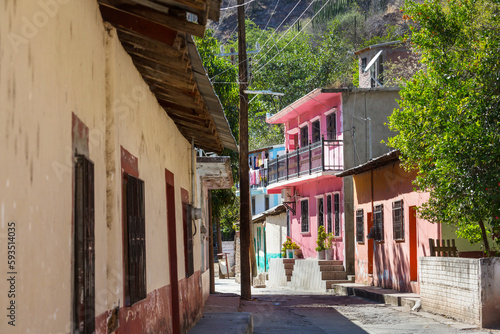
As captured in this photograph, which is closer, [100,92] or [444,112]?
[100,92]

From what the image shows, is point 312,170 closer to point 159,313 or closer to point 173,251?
point 173,251

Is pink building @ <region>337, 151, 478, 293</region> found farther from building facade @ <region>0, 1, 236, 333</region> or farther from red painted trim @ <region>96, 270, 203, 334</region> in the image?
building facade @ <region>0, 1, 236, 333</region>

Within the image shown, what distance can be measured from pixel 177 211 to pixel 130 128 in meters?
4.57

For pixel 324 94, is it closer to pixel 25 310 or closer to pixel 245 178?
pixel 245 178

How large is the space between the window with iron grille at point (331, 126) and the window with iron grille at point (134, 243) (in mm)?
22474

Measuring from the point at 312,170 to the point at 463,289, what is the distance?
16.2 metres

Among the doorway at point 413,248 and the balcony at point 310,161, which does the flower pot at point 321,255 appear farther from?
the doorway at point 413,248

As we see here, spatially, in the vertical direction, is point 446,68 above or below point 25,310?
above

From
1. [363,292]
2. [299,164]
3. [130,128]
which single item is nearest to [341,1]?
[299,164]

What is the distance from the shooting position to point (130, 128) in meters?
6.97

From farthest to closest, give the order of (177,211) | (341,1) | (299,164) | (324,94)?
(341,1)
(299,164)
(324,94)
(177,211)

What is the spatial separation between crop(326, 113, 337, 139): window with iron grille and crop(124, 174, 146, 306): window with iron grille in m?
22.5

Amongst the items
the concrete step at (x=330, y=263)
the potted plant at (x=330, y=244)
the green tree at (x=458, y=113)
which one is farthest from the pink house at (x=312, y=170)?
the green tree at (x=458, y=113)

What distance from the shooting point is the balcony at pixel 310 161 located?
28.6m
